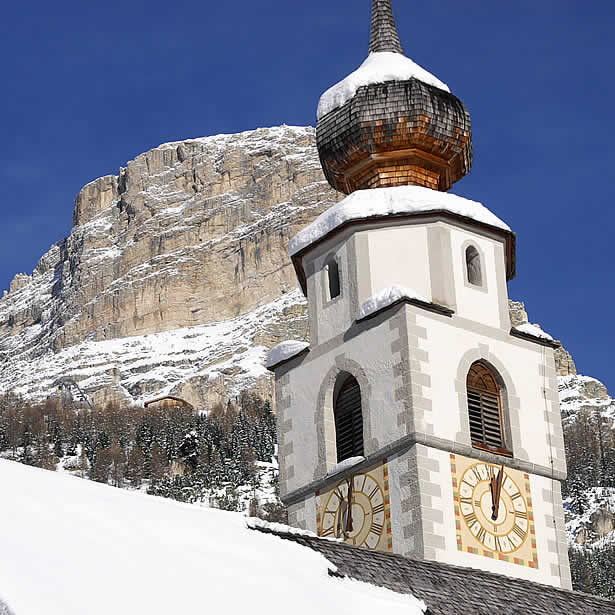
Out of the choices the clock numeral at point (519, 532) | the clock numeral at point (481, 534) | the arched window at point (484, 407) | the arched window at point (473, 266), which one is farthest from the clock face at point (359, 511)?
the arched window at point (473, 266)

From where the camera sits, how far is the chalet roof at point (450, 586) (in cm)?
1881

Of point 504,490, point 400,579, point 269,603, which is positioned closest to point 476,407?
point 504,490

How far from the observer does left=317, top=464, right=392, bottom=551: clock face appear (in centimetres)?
2477

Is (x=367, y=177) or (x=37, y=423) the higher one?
(x=37, y=423)

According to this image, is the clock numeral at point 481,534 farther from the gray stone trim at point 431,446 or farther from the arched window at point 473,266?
the arched window at point 473,266

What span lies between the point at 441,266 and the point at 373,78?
15.3ft

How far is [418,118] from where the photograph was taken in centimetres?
2892

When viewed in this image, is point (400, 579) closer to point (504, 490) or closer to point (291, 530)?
point (291, 530)

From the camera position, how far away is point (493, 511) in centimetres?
2522

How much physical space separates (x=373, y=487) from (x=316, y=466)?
1718 millimetres

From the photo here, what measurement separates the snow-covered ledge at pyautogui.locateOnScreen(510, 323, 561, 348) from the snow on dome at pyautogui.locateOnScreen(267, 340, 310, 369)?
147 inches

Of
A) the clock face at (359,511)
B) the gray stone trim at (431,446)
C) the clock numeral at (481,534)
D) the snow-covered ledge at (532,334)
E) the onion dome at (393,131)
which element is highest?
the onion dome at (393,131)

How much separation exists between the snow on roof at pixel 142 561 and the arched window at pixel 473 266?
997cm

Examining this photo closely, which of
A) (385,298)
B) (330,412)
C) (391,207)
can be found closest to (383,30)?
(391,207)
